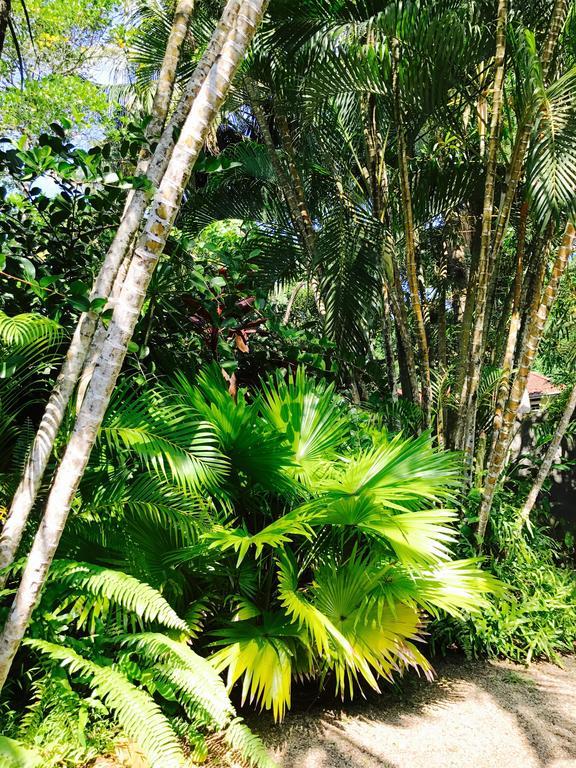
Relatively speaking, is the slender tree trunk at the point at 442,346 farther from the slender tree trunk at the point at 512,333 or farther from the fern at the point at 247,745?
the fern at the point at 247,745

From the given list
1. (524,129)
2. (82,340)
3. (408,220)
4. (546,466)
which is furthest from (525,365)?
(82,340)

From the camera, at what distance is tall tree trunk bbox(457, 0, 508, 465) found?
3672mm

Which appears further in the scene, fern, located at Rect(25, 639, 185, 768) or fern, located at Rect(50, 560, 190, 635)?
fern, located at Rect(50, 560, 190, 635)

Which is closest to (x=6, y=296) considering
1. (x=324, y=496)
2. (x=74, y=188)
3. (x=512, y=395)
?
(x=74, y=188)

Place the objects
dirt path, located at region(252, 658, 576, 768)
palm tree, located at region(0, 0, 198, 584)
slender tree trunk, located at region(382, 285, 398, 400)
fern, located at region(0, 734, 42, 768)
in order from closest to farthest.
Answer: fern, located at region(0, 734, 42, 768) → palm tree, located at region(0, 0, 198, 584) → dirt path, located at region(252, 658, 576, 768) → slender tree trunk, located at region(382, 285, 398, 400)

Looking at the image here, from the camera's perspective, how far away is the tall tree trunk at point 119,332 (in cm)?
191

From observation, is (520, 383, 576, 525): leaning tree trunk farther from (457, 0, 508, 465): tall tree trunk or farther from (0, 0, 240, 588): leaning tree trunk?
(0, 0, 240, 588): leaning tree trunk

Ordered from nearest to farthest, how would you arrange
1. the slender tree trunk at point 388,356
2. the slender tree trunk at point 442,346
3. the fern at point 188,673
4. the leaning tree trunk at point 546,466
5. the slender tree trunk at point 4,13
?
1. the slender tree trunk at point 4,13
2. the fern at point 188,673
3. the leaning tree trunk at point 546,466
4. the slender tree trunk at point 442,346
5. the slender tree trunk at point 388,356

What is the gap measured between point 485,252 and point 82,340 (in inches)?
111

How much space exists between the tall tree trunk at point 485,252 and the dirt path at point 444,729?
1692 mm

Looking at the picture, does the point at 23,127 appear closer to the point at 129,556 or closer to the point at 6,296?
the point at 6,296

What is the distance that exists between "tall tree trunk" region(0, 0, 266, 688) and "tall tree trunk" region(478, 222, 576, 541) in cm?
253

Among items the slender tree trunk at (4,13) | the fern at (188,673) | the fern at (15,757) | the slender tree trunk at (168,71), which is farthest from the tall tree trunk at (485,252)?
the fern at (15,757)

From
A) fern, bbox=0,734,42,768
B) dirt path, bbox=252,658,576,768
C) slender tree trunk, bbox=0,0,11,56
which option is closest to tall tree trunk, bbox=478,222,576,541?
dirt path, bbox=252,658,576,768
